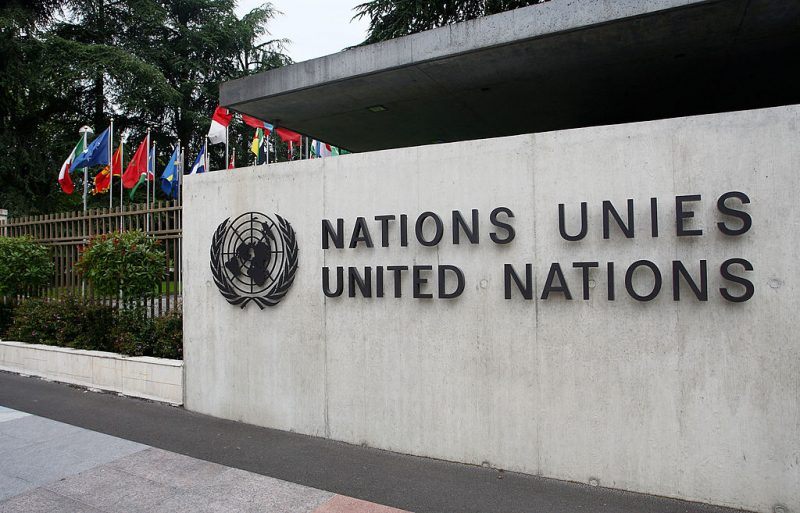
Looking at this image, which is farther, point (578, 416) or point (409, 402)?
point (409, 402)

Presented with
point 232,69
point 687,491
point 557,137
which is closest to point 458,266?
point 557,137

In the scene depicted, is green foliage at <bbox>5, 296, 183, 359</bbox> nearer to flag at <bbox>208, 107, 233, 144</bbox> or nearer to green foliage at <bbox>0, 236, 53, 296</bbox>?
green foliage at <bbox>0, 236, 53, 296</bbox>

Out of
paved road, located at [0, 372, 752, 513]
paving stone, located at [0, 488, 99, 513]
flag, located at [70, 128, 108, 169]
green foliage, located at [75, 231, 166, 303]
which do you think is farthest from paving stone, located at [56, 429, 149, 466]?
flag, located at [70, 128, 108, 169]

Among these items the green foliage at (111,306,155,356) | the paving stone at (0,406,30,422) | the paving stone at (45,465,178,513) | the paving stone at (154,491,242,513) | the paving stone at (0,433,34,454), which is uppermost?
the green foliage at (111,306,155,356)

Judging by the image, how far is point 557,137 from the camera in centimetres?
431

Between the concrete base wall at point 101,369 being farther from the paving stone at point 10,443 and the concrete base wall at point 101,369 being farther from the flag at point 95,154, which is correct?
the flag at point 95,154

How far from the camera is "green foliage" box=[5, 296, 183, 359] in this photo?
727 cm

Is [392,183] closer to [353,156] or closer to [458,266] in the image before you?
[353,156]

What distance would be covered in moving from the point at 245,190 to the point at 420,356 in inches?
111

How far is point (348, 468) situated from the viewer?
15.1 feet

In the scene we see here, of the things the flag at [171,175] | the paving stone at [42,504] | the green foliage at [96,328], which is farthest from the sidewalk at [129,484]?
the flag at [171,175]

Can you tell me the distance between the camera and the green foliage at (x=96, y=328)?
23.9ft

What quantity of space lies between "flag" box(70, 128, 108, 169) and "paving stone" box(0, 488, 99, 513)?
10.0 m

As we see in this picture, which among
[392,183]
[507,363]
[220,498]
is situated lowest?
[220,498]
